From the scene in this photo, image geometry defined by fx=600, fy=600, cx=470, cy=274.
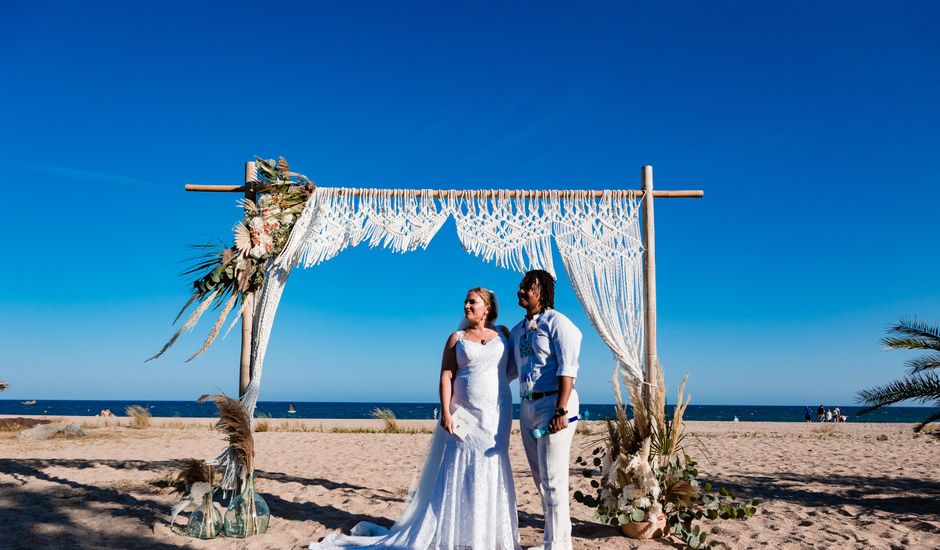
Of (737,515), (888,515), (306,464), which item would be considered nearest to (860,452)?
(888,515)

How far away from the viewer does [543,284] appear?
395 cm

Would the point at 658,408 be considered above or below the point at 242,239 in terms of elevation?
below

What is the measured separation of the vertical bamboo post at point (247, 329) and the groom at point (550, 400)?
2333 millimetres

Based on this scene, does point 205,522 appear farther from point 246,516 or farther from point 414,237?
point 414,237

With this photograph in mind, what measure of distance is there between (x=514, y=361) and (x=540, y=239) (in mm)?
1338

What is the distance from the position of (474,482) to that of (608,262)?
2.10 meters

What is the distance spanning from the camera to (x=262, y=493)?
5699 millimetres

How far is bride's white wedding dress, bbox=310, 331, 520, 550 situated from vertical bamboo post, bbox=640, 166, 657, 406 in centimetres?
122

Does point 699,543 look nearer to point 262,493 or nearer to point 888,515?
point 888,515

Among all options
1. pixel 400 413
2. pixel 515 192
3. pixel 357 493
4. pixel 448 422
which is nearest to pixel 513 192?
pixel 515 192

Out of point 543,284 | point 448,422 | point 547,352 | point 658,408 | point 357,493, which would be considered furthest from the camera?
point 357,493

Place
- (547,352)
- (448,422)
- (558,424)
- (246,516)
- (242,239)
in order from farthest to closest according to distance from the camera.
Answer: (242,239)
(246,516)
(448,422)
(547,352)
(558,424)

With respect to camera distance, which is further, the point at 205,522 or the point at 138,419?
the point at 138,419

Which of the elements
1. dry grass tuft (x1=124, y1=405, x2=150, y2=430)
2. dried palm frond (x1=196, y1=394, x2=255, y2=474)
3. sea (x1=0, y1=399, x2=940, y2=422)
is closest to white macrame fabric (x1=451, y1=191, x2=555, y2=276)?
dried palm frond (x1=196, y1=394, x2=255, y2=474)
